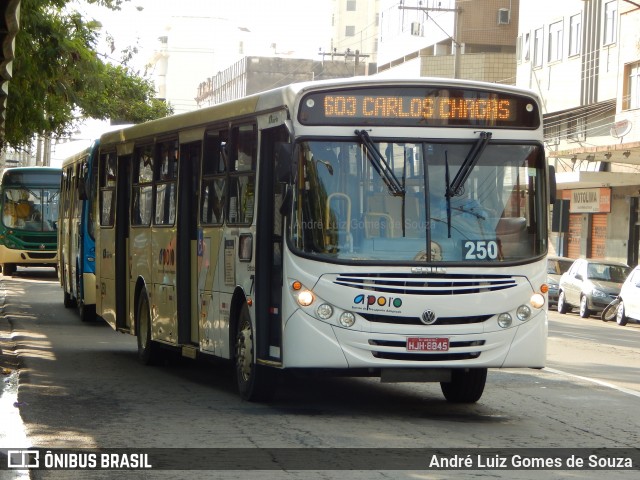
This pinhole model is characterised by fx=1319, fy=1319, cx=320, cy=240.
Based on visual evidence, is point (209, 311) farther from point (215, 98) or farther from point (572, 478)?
point (215, 98)

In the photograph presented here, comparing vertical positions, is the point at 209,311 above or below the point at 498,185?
below

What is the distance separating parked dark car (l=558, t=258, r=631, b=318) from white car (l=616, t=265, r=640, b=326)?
1825mm

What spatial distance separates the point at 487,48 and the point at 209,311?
5410cm

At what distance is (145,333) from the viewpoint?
→ 1549 centimetres

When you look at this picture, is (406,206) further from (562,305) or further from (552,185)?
(562,305)

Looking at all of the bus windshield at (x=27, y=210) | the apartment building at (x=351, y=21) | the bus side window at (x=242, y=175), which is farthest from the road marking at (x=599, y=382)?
the apartment building at (x=351, y=21)

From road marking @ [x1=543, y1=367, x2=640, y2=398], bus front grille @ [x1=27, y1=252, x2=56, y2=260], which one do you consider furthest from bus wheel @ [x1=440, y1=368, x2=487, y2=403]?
bus front grille @ [x1=27, y1=252, x2=56, y2=260]

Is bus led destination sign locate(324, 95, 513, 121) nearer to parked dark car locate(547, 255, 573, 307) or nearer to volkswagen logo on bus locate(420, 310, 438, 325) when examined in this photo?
volkswagen logo on bus locate(420, 310, 438, 325)

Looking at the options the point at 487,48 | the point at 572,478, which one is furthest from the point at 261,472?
the point at 487,48

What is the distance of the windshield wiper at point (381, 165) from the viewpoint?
1077 centimetres

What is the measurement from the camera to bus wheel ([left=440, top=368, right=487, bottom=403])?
11.9 metres

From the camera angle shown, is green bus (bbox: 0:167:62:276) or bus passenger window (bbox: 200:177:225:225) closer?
bus passenger window (bbox: 200:177:225:225)

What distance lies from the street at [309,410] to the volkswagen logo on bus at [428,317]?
82 centimetres

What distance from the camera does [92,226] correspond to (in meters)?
22.6
